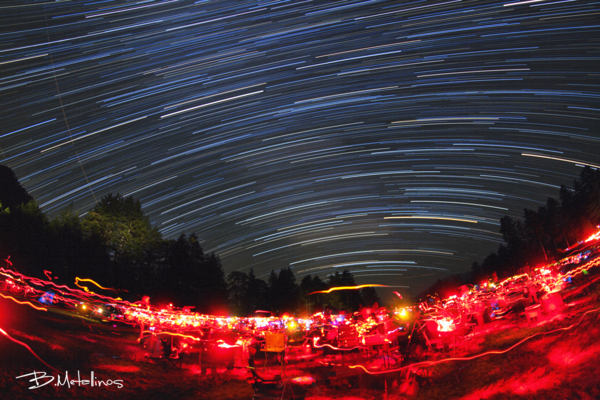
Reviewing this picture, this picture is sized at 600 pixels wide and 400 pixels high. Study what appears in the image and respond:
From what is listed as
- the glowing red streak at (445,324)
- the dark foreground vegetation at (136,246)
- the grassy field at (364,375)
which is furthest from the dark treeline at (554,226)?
the grassy field at (364,375)

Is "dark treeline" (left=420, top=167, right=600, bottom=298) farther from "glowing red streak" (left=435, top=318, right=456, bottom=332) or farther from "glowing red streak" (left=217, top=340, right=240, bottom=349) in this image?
"glowing red streak" (left=217, top=340, right=240, bottom=349)

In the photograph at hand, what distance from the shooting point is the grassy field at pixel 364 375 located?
731cm

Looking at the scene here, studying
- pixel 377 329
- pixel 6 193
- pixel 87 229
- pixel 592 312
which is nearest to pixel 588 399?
pixel 592 312

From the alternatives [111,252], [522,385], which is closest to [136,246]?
[111,252]

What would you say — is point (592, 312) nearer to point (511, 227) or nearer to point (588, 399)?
point (588, 399)

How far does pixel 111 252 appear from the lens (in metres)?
31.6

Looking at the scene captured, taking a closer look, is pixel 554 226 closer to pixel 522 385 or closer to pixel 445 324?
pixel 445 324

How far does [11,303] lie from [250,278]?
160 ft

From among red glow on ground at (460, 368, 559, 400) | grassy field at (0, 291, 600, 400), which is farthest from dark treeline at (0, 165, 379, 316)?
red glow on ground at (460, 368, 559, 400)

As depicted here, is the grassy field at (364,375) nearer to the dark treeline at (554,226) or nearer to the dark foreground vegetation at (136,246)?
the dark foreground vegetation at (136,246)

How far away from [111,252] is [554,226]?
6495 centimetres

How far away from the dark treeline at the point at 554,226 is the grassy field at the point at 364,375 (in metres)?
24.4
